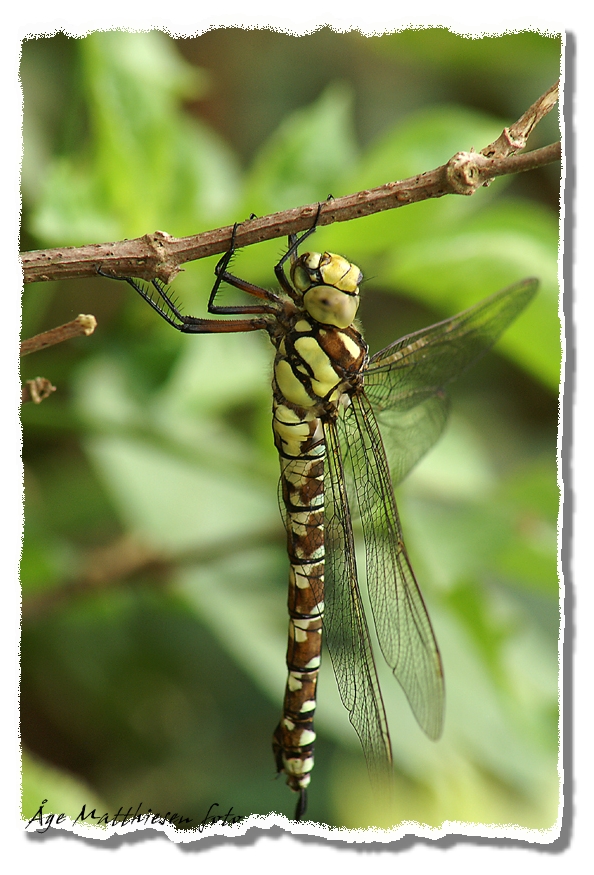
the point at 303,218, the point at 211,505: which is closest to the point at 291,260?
the point at 303,218

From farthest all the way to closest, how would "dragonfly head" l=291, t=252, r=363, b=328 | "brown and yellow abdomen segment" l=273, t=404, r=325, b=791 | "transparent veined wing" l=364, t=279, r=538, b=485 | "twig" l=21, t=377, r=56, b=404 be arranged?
"transparent veined wing" l=364, t=279, r=538, b=485
"brown and yellow abdomen segment" l=273, t=404, r=325, b=791
"dragonfly head" l=291, t=252, r=363, b=328
"twig" l=21, t=377, r=56, b=404

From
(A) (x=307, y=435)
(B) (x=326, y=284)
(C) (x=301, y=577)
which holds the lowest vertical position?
(C) (x=301, y=577)

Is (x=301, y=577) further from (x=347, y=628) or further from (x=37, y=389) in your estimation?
(x=37, y=389)

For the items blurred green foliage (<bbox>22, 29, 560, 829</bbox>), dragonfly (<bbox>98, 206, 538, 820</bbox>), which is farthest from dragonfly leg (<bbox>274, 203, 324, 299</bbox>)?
blurred green foliage (<bbox>22, 29, 560, 829</bbox>)

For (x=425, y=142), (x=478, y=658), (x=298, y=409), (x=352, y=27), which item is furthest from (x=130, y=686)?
(x=352, y=27)

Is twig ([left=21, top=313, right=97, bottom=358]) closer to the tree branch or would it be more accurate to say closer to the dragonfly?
the tree branch

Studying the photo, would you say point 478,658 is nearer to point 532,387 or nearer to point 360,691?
point 360,691
